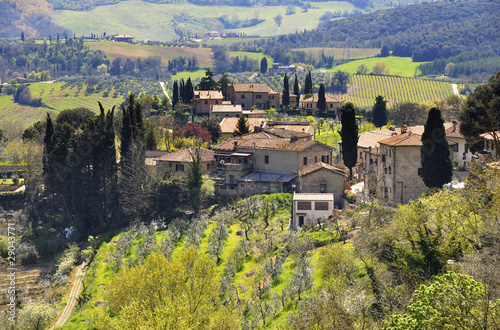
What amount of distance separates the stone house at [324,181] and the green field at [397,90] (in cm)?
11153

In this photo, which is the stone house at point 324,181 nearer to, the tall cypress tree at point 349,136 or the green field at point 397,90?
the tall cypress tree at point 349,136

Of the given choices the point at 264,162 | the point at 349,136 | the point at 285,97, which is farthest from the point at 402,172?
the point at 285,97

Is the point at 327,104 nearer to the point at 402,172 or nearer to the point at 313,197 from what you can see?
the point at 402,172

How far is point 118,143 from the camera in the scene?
76500 mm

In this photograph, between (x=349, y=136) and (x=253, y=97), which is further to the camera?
(x=253, y=97)

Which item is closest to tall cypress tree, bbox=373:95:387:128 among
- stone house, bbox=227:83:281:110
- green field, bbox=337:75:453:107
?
stone house, bbox=227:83:281:110

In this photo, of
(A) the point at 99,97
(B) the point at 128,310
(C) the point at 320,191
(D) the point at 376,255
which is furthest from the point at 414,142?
(A) the point at 99,97

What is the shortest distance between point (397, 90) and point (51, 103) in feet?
319

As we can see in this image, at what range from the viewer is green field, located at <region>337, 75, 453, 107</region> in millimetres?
169250

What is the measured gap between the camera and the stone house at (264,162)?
60.2 meters

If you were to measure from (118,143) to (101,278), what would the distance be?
95.6 feet

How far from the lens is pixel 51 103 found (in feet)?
576

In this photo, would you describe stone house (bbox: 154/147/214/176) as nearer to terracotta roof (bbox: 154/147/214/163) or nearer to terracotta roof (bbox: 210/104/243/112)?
terracotta roof (bbox: 154/147/214/163)

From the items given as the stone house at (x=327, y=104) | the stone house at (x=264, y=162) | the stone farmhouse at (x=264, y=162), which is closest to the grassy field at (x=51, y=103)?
the stone house at (x=327, y=104)
